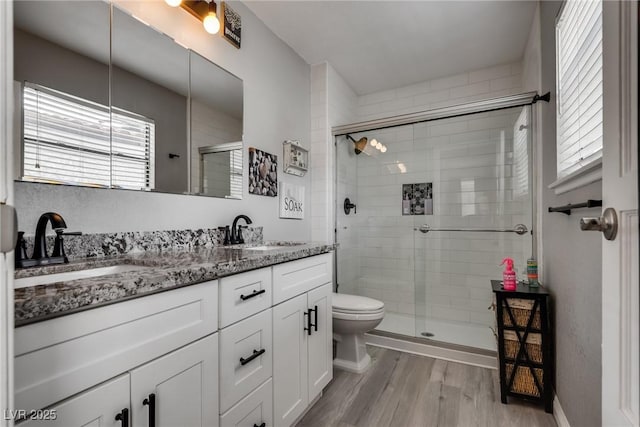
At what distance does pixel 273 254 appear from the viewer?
1.35 m

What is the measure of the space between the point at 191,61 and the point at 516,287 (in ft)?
7.75

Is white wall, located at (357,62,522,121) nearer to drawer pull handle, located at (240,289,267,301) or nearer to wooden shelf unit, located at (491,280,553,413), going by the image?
wooden shelf unit, located at (491,280,553,413)

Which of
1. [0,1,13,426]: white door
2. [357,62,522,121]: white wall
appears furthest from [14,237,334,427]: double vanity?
[357,62,522,121]: white wall

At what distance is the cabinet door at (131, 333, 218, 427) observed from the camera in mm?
798

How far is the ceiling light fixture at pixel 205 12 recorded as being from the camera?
1.64 m

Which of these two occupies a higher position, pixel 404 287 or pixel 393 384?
pixel 404 287

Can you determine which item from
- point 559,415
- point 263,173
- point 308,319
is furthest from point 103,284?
point 559,415

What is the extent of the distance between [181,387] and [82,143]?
104 cm

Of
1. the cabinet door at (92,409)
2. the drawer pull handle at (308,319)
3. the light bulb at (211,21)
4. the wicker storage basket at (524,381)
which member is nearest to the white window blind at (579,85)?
the wicker storage basket at (524,381)

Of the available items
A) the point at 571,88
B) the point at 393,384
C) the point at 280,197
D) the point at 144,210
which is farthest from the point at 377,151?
the point at 144,210

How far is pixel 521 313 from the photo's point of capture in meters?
1.80

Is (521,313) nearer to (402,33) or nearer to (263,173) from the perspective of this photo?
(263,173)

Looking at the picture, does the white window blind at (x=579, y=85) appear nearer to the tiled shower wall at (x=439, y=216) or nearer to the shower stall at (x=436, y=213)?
the shower stall at (x=436, y=213)

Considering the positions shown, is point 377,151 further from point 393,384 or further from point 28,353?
point 28,353
